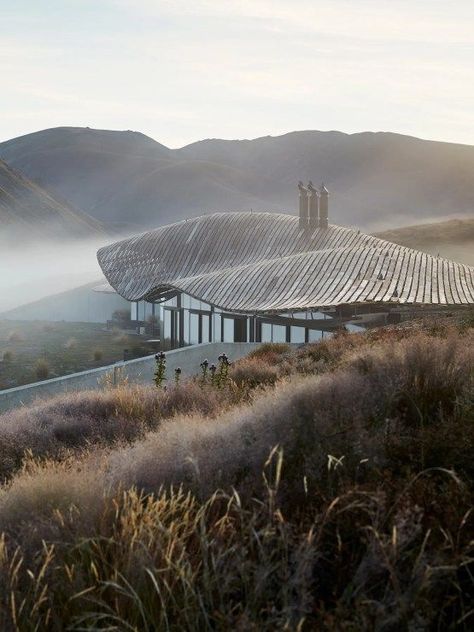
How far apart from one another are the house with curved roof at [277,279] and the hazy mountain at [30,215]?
3942 inches

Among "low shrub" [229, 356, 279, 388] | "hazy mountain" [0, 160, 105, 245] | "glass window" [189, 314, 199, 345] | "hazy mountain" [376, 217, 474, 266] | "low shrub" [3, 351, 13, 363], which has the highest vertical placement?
"hazy mountain" [0, 160, 105, 245]

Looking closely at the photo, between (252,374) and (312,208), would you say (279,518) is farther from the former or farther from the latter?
(312,208)

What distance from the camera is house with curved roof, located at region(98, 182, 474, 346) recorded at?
39625 millimetres

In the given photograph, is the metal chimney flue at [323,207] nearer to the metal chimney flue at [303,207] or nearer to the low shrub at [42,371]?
the metal chimney flue at [303,207]

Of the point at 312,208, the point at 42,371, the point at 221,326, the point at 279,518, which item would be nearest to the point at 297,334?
the point at 221,326

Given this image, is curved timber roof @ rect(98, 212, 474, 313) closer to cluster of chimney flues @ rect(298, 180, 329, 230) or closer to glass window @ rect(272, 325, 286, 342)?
cluster of chimney flues @ rect(298, 180, 329, 230)

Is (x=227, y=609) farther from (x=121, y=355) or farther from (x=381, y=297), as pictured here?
(x=121, y=355)

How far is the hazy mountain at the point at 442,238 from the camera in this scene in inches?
3824

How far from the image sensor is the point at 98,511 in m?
6.38

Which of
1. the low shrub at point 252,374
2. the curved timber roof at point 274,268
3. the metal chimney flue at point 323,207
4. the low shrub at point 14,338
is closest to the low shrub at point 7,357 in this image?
the curved timber roof at point 274,268

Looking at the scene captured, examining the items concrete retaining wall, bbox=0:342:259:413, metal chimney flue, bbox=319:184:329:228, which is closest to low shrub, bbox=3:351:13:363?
concrete retaining wall, bbox=0:342:259:413

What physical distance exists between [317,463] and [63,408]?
7.64 meters

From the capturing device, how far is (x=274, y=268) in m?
47.6

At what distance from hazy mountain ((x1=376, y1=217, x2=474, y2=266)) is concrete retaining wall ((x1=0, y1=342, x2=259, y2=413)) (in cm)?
6737
